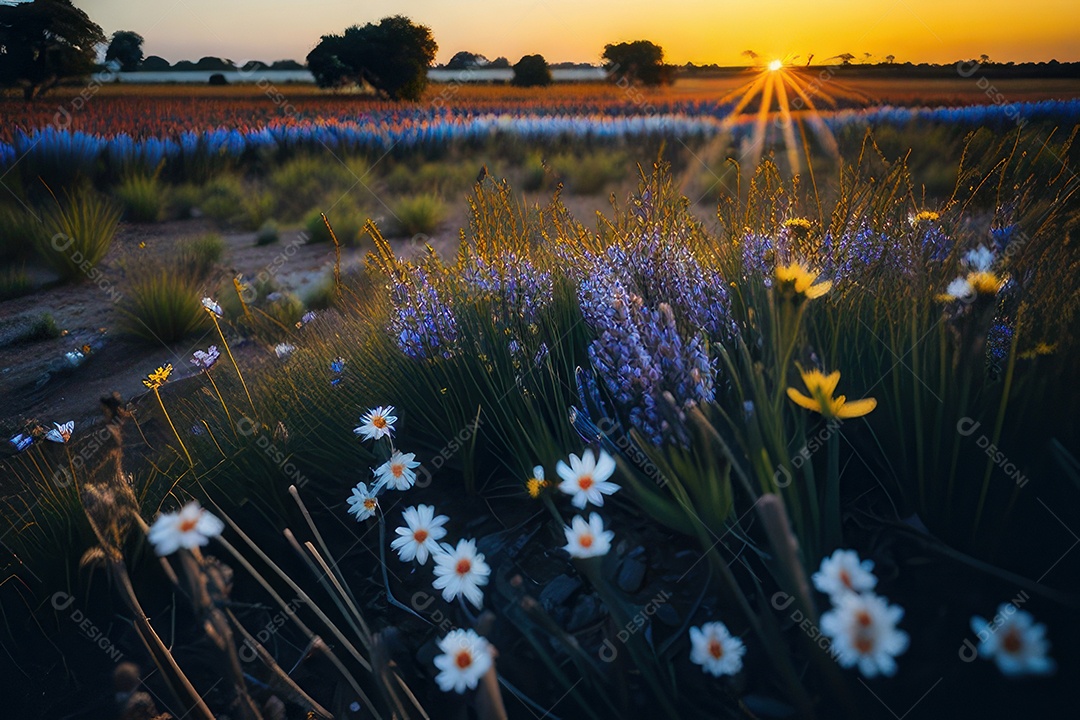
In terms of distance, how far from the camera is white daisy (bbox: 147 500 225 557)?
0.84m

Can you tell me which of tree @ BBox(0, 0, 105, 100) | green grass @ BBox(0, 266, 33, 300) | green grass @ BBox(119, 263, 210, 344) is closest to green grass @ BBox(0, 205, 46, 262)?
green grass @ BBox(0, 266, 33, 300)

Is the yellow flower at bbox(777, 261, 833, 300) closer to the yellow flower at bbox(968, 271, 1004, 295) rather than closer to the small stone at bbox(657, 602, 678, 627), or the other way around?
the yellow flower at bbox(968, 271, 1004, 295)

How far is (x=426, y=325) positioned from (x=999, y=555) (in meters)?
1.67

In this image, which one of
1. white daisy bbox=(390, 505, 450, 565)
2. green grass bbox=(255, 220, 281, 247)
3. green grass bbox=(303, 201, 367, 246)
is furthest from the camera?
green grass bbox=(255, 220, 281, 247)

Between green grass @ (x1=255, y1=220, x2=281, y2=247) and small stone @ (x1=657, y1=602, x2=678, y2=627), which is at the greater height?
small stone @ (x1=657, y1=602, x2=678, y2=627)

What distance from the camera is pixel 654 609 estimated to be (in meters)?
1.42

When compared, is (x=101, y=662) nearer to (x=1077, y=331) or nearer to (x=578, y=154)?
(x=1077, y=331)

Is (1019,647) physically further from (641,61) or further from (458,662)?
(641,61)

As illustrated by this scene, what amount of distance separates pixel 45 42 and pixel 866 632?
6962 mm

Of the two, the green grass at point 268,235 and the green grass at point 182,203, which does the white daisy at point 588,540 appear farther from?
the green grass at point 182,203

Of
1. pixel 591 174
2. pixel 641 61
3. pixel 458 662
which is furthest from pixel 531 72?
pixel 458 662

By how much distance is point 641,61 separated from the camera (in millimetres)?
21500

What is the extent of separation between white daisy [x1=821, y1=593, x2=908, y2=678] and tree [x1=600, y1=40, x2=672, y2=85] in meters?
22.2

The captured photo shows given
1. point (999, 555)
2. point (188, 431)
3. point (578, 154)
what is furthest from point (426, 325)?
point (578, 154)
